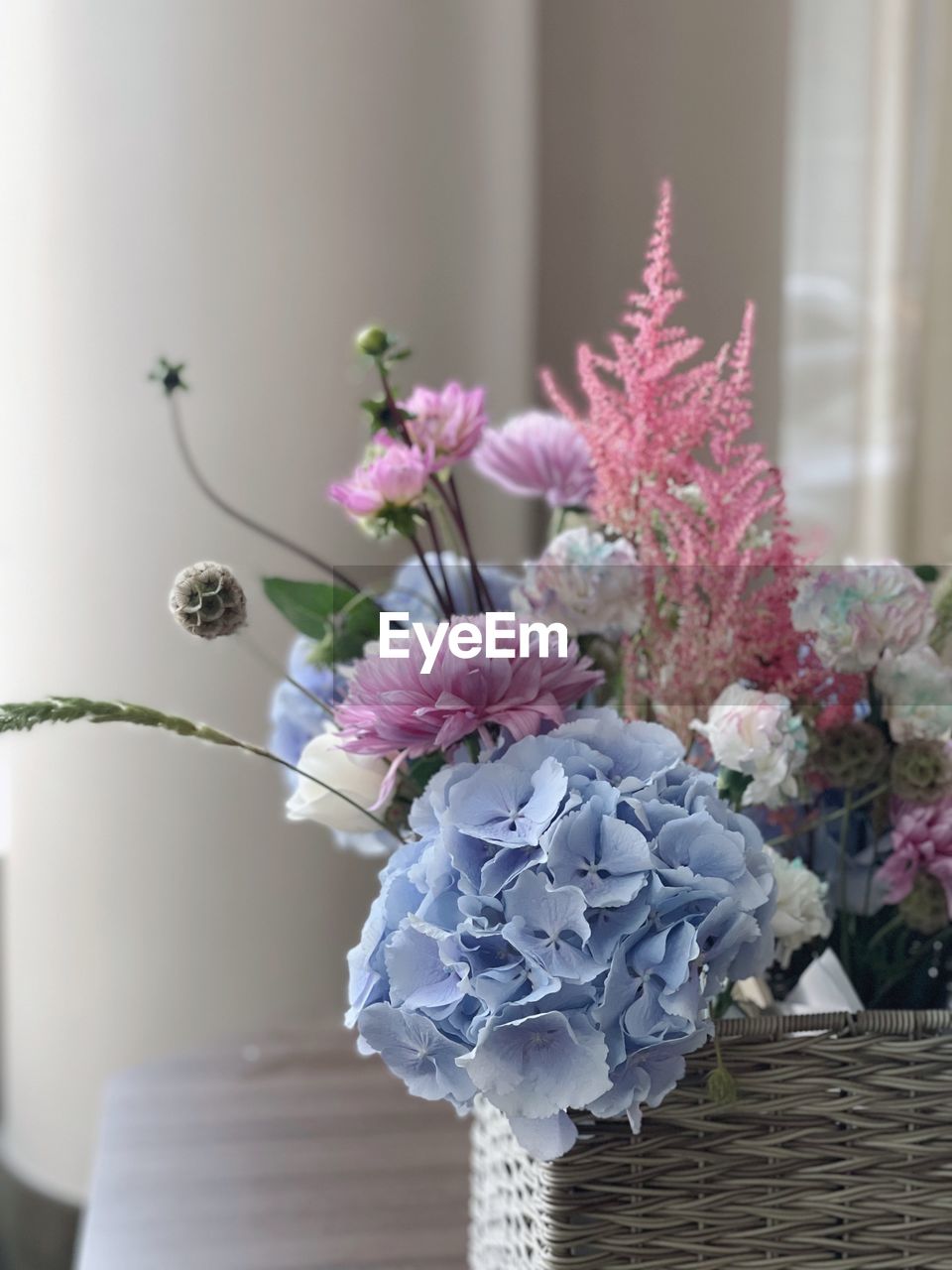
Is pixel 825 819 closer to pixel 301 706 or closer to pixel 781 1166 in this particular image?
pixel 781 1166

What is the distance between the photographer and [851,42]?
6.08 ft

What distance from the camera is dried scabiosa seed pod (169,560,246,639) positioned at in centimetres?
50

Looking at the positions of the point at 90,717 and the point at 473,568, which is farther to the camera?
the point at 473,568

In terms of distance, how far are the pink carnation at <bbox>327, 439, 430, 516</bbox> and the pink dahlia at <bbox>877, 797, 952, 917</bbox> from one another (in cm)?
25

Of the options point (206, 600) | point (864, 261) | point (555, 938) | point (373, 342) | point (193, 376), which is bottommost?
point (555, 938)

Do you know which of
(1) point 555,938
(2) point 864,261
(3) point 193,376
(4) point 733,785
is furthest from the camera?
(2) point 864,261

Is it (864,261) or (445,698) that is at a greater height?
(864,261)

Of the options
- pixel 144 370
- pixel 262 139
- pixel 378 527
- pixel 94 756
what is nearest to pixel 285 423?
pixel 144 370

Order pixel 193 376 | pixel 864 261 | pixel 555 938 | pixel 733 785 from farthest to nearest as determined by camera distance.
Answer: pixel 864 261 < pixel 193 376 < pixel 733 785 < pixel 555 938

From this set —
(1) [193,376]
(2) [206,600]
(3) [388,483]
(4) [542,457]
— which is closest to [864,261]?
(1) [193,376]

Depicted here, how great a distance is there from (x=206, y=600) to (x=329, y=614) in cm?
17

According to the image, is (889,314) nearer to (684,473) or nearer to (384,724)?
(684,473)

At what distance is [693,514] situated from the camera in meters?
0.59

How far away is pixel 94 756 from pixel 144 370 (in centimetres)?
35
